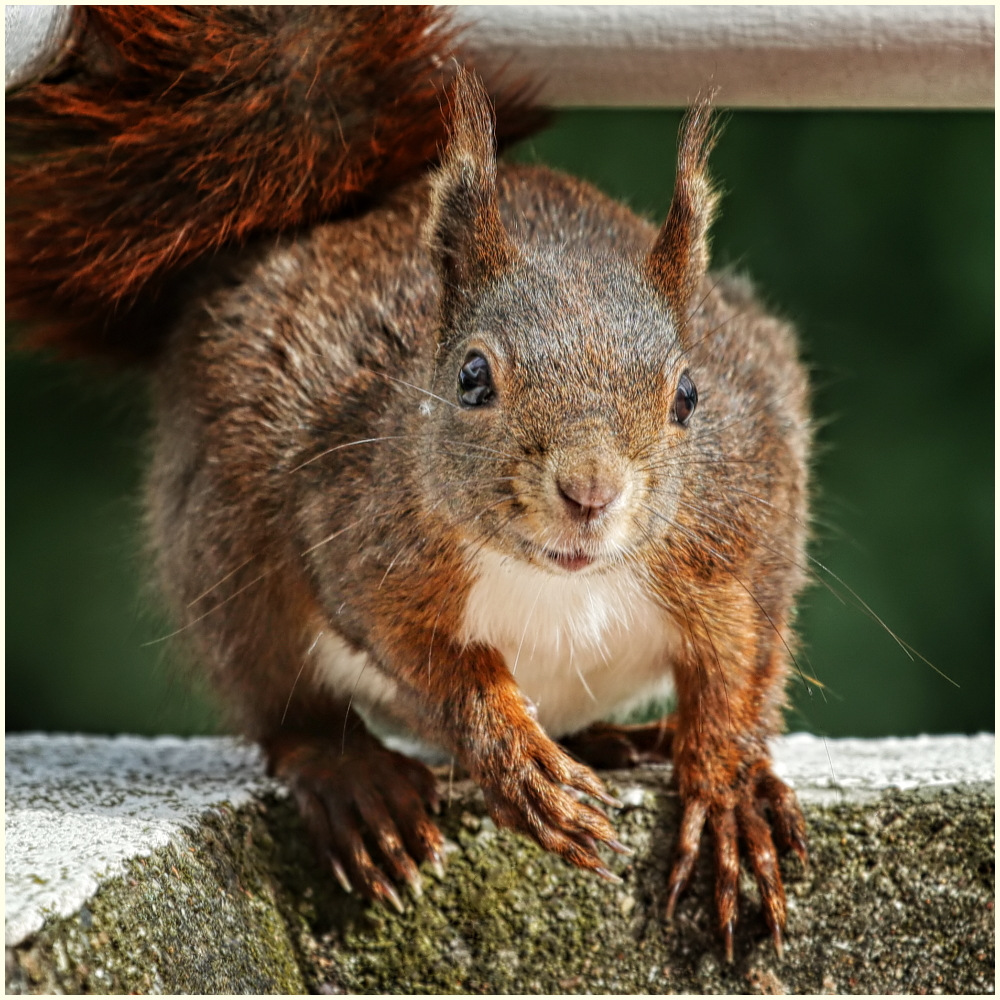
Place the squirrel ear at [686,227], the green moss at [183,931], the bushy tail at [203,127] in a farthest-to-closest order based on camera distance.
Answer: the bushy tail at [203,127], the squirrel ear at [686,227], the green moss at [183,931]

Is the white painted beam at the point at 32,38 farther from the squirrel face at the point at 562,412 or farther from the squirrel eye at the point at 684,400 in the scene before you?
the squirrel eye at the point at 684,400

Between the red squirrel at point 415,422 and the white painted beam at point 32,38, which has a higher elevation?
the white painted beam at point 32,38

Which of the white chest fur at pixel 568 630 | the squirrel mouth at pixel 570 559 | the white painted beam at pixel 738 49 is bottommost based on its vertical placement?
the white chest fur at pixel 568 630

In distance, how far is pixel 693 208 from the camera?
1501 millimetres

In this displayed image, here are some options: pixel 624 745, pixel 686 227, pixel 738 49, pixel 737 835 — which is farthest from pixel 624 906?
pixel 738 49

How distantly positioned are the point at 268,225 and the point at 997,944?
3.98 feet

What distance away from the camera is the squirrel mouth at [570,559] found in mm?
1300

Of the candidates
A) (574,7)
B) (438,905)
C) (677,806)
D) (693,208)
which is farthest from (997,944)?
(574,7)

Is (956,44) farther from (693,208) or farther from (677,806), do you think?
(677,806)

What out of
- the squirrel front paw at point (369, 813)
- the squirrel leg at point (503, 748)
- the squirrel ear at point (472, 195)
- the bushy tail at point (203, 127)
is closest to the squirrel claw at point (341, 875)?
the squirrel front paw at point (369, 813)

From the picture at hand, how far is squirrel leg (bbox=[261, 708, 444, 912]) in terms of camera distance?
151 cm

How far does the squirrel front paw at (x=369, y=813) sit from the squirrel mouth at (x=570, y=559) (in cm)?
39

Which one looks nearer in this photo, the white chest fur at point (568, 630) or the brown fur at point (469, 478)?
the brown fur at point (469, 478)

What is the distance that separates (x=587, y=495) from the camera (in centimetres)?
124
